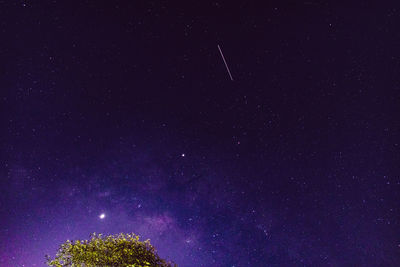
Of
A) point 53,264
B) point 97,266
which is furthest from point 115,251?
point 53,264

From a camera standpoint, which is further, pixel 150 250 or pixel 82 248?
pixel 150 250

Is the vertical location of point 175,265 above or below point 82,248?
below

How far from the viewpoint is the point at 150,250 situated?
26953mm

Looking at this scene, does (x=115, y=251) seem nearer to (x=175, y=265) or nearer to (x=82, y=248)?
(x=82, y=248)

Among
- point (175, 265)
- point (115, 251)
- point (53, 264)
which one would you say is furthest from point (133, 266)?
point (53, 264)

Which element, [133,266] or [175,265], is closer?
[133,266]

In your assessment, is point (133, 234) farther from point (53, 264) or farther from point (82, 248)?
point (53, 264)

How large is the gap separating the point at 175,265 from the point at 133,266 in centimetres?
471

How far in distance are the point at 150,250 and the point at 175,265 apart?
100 inches

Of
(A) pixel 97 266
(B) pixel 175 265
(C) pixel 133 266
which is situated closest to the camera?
(C) pixel 133 266

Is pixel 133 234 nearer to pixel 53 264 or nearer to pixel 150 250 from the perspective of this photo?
pixel 150 250

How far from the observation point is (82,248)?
82.5ft

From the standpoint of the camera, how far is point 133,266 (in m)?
23.4

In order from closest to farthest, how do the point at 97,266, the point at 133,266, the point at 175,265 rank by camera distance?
the point at 133,266
the point at 97,266
the point at 175,265
